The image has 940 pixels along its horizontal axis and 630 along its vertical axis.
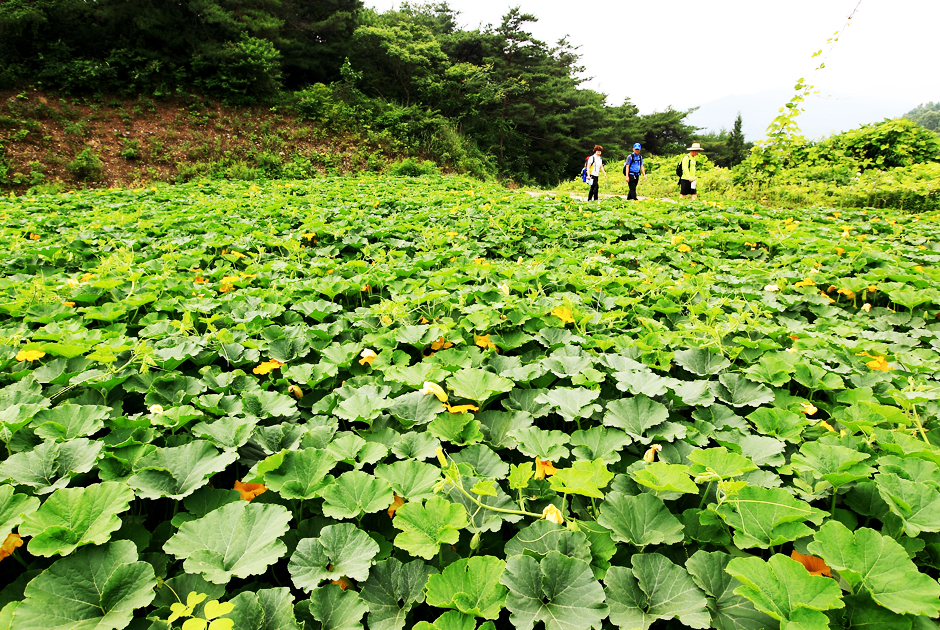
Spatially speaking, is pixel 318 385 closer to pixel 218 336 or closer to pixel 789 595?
pixel 218 336

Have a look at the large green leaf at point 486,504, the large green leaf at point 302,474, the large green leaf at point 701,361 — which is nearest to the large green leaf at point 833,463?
the large green leaf at point 701,361

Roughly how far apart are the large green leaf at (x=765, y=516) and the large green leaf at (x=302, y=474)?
1.10 meters

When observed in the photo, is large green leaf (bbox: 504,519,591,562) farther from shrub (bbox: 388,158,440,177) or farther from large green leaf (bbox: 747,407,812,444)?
shrub (bbox: 388,158,440,177)

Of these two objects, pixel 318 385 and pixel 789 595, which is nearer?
pixel 789 595

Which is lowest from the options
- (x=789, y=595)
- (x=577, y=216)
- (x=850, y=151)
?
(x=789, y=595)

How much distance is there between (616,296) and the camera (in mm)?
2900

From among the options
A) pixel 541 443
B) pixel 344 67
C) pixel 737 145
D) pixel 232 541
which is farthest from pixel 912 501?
pixel 737 145

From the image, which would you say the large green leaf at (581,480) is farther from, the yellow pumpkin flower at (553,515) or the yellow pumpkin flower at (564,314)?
the yellow pumpkin flower at (564,314)

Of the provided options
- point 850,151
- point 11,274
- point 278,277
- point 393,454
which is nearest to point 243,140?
point 11,274

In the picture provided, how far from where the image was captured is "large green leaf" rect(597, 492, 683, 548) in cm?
Result: 111

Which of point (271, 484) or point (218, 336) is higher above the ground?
point (218, 336)

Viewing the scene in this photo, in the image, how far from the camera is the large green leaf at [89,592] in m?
0.88

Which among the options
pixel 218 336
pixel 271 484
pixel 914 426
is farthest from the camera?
pixel 218 336

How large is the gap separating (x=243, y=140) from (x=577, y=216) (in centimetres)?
1528
